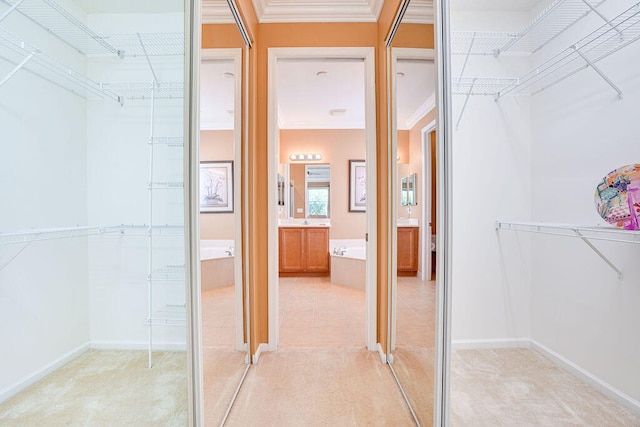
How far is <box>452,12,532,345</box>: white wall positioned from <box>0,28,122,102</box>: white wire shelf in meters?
2.09

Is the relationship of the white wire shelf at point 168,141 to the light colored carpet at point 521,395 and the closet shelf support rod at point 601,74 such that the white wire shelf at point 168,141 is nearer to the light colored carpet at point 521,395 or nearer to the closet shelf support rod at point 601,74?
the light colored carpet at point 521,395

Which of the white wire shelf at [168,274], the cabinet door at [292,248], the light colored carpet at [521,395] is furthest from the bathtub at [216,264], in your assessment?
the cabinet door at [292,248]

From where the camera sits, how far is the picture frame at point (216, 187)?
133 centimetres

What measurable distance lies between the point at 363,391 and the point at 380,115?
6.53 feet

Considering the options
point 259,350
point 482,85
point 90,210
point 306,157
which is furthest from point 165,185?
point 306,157

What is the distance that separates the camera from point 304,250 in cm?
488

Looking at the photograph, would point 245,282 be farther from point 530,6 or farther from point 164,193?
point 530,6

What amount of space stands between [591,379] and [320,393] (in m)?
1.62

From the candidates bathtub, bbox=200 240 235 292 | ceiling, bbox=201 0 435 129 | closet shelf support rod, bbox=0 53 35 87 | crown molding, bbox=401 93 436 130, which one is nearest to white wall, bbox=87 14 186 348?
closet shelf support rod, bbox=0 53 35 87

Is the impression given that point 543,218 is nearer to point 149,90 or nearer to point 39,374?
point 149,90

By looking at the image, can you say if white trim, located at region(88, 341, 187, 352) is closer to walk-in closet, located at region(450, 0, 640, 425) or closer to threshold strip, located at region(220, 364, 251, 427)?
threshold strip, located at region(220, 364, 251, 427)

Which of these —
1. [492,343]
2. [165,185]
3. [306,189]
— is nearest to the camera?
[165,185]

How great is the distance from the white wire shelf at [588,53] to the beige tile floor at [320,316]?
7.72ft

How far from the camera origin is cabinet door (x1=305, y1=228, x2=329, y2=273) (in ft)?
16.0
